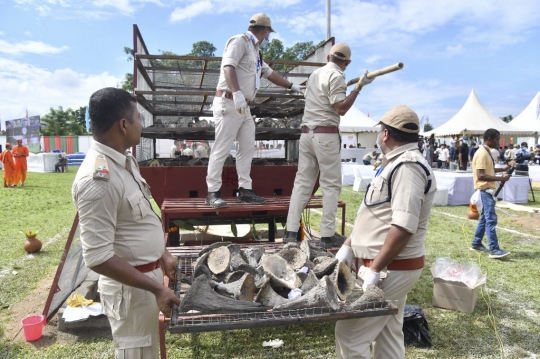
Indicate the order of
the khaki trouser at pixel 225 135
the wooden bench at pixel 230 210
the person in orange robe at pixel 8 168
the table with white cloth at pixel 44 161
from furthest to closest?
1. the table with white cloth at pixel 44 161
2. the person in orange robe at pixel 8 168
3. the khaki trouser at pixel 225 135
4. the wooden bench at pixel 230 210

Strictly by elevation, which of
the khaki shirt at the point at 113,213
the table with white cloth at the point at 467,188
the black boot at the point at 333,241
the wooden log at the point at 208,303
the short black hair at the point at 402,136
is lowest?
the table with white cloth at the point at 467,188

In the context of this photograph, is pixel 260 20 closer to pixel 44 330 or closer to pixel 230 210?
pixel 230 210

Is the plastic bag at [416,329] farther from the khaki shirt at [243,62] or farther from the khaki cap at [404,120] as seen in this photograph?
the khaki shirt at [243,62]

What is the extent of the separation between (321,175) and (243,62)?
1424 mm

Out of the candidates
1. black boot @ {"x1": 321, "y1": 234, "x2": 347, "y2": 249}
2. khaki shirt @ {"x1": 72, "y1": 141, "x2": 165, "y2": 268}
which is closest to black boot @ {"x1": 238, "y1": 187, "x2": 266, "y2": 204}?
→ black boot @ {"x1": 321, "y1": 234, "x2": 347, "y2": 249}

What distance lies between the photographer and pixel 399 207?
2.03 metres

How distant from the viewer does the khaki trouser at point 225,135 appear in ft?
12.1

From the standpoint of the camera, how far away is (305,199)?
3.72 metres

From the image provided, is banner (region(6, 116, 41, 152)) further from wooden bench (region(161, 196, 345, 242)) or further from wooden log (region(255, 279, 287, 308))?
wooden log (region(255, 279, 287, 308))

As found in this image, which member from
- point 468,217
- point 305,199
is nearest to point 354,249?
point 305,199

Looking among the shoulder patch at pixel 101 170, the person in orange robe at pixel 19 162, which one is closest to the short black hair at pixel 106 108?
the shoulder patch at pixel 101 170

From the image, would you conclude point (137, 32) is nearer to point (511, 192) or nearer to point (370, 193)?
point (370, 193)

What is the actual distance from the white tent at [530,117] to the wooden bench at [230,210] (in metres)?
23.7

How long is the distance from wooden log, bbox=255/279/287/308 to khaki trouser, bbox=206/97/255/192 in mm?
1797
